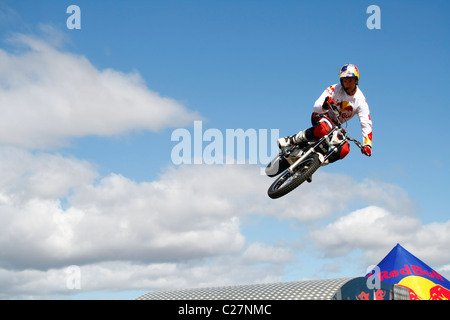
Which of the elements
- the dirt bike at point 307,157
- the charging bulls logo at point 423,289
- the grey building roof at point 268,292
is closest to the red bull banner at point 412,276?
the charging bulls logo at point 423,289

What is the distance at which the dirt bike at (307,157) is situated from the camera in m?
12.7

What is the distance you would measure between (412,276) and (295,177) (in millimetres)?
23833

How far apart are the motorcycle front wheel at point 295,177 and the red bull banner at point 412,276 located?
72.5 ft

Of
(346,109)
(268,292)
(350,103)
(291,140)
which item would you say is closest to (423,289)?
(268,292)

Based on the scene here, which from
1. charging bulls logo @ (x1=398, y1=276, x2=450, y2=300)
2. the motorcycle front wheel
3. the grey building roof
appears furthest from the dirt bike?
the grey building roof

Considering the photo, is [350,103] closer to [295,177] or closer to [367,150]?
[367,150]

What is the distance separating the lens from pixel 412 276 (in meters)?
32.7

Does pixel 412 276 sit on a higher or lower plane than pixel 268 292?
higher

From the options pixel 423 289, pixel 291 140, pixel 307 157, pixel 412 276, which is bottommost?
pixel 423 289

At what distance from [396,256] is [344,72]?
24.9m

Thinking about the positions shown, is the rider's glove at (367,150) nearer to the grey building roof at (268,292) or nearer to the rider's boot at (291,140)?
the rider's boot at (291,140)

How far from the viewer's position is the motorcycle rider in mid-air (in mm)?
13062
